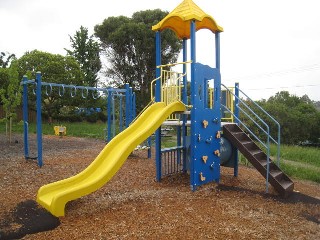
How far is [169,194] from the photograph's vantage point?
6293 mm

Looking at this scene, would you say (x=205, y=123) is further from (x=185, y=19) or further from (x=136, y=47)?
(x=136, y=47)

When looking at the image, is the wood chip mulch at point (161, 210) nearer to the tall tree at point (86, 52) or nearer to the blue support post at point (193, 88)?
the blue support post at point (193, 88)

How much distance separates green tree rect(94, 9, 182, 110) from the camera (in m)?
27.4

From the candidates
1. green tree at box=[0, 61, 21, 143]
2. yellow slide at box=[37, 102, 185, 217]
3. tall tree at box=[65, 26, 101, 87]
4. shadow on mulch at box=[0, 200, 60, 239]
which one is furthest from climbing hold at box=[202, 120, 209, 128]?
tall tree at box=[65, 26, 101, 87]

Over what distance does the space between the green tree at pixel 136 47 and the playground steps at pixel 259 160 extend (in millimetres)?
21082

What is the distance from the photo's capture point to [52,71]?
2322 cm

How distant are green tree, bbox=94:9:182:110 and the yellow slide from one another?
21.6 meters

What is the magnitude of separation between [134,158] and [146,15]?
21.0 m

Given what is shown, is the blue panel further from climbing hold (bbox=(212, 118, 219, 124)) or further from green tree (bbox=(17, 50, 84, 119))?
green tree (bbox=(17, 50, 84, 119))

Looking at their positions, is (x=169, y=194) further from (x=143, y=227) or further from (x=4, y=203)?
(x=4, y=203)

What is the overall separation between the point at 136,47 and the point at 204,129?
21997 millimetres

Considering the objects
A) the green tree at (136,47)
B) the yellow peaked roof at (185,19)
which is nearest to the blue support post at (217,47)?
the yellow peaked roof at (185,19)

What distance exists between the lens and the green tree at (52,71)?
22969 millimetres

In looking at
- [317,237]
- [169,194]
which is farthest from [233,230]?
[169,194]
